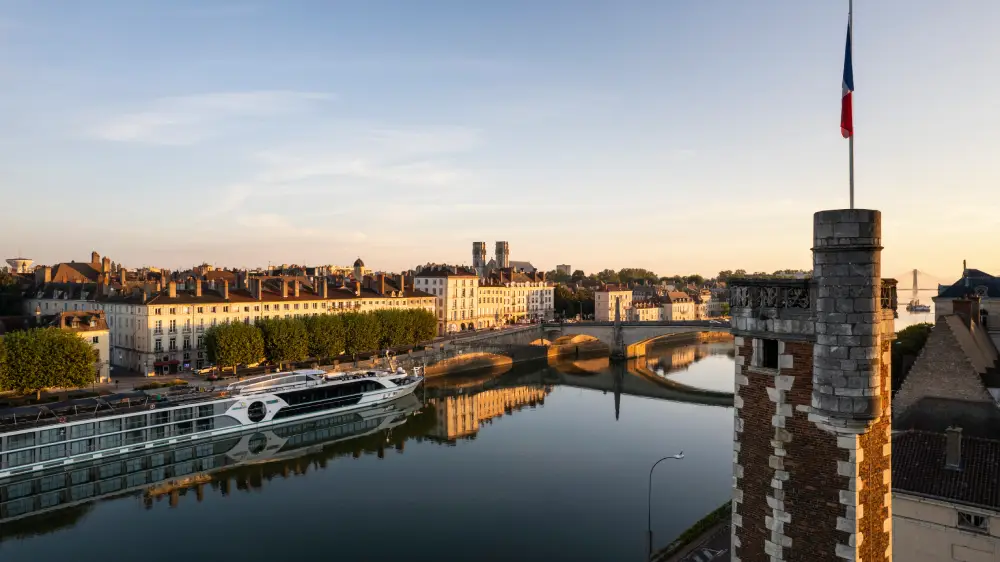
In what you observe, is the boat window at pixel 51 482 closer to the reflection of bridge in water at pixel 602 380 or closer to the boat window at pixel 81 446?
the boat window at pixel 81 446

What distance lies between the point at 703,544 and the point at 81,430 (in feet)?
91.4

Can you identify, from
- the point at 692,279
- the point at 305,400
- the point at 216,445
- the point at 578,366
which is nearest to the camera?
the point at 216,445

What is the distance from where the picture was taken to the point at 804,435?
609 cm

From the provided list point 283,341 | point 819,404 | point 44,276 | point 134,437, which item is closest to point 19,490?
point 134,437

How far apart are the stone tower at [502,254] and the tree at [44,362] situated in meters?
90.3

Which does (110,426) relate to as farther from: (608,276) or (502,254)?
(608,276)

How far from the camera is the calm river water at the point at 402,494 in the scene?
70.2 feet

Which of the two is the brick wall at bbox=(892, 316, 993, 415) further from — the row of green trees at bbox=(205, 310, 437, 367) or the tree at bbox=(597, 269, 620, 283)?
the tree at bbox=(597, 269, 620, 283)

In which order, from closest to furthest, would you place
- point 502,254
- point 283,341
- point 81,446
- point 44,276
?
1. point 81,446
2. point 283,341
3. point 44,276
4. point 502,254

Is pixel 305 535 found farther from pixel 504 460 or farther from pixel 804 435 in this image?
pixel 804 435

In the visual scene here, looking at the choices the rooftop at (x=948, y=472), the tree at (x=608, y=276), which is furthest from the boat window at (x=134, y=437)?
the tree at (x=608, y=276)

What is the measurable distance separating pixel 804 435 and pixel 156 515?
25195mm

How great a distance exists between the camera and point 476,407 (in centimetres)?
4453

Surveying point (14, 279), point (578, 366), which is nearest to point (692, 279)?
point (578, 366)
